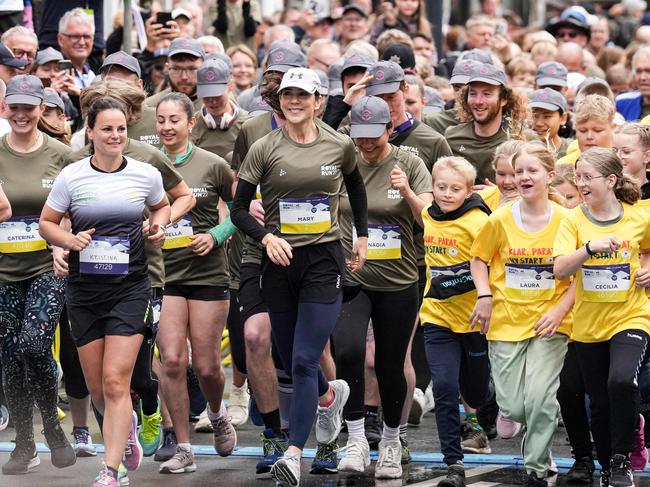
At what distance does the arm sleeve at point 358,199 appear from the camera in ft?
28.6

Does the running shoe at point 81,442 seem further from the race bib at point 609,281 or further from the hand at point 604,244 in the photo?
the hand at point 604,244

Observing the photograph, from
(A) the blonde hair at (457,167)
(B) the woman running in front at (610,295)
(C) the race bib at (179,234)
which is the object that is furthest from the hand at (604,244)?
(C) the race bib at (179,234)

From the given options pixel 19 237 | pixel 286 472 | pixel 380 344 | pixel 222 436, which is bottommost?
pixel 222 436

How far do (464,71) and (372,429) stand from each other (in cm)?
242

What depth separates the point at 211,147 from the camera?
10266 millimetres

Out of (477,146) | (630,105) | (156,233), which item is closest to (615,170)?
(477,146)

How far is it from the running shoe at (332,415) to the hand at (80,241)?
65.6 inches

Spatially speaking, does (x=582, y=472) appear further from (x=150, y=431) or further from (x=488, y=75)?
(x=488, y=75)

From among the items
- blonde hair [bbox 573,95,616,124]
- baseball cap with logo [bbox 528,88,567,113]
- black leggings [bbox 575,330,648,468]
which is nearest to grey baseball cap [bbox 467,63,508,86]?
blonde hair [bbox 573,95,616,124]

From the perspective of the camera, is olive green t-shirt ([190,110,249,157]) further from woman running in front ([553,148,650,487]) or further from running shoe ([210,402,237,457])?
woman running in front ([553,148,650,487])

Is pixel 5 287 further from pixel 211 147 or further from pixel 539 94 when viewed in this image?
pixel 539 94

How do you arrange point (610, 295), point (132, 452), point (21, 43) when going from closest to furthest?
point (610, 295) → point (132, 452) → point (21, 43)

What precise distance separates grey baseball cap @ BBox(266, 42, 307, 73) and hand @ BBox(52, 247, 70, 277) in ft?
6.95

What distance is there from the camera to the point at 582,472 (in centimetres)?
858
